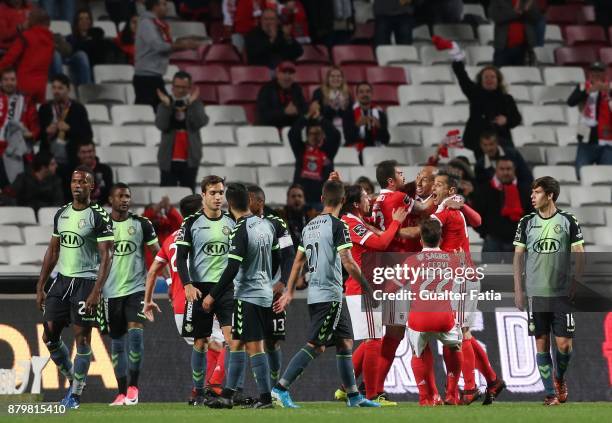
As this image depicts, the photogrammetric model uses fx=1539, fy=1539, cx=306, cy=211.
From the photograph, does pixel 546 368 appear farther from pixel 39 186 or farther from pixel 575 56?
pixel 575 56

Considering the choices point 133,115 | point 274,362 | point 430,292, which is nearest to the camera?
point 430,292

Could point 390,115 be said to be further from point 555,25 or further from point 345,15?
point 555,25

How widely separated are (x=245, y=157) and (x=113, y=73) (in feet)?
7.84

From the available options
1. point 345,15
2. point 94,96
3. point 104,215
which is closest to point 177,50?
point 94,96

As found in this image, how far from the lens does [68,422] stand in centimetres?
1186

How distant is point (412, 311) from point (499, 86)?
7.72 meters

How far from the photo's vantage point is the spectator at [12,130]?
766 inches

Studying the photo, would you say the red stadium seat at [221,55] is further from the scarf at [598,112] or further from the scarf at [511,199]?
the scarf at [598,112]

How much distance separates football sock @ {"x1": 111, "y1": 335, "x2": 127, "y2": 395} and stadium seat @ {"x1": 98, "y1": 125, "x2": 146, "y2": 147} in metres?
6.50

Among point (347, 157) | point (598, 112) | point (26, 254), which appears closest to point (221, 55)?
point (347, 157)

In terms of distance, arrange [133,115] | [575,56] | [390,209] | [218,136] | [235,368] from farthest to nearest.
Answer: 1. [575,56]
2. [218,136]
3. [133,115]
4. [390,209]
5. [235,368]

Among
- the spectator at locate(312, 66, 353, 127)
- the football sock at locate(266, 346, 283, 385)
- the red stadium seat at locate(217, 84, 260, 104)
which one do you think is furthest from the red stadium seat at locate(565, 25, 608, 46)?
the football sock at locate(266, 346, 283, 385)

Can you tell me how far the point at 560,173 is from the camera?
71.6 ft

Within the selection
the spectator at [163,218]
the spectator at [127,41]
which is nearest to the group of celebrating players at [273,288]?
the spectator at [163,218]
